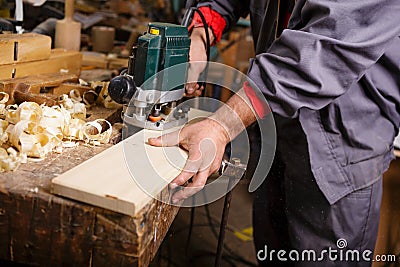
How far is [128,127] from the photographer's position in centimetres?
116

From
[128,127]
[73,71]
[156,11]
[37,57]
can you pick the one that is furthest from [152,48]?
[156,11]

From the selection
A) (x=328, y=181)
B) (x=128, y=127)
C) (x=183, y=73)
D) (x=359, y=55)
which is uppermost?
(x=359, y=55)

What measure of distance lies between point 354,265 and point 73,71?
45.5 inches

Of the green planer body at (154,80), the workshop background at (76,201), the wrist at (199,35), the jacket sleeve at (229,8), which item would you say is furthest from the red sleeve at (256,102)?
the jacket sleeve at (229,8)

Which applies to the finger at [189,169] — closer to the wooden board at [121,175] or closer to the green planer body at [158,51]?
the wooden board at [121,175]

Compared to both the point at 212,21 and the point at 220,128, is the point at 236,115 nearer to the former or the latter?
the point at 220,128

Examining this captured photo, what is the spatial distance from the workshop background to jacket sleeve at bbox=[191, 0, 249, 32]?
18.7 inches

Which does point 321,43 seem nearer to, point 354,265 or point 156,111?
point 156,111

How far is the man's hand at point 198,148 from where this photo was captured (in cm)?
99

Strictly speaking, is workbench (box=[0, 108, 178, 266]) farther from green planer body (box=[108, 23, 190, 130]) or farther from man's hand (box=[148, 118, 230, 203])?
green planer body (box=[108, 23, 190, 130])

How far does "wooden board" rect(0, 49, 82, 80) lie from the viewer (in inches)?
53.4

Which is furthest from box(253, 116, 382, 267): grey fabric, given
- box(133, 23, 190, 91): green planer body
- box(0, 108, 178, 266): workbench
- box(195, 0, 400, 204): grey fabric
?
box(0, 108, 178, 266): workbench

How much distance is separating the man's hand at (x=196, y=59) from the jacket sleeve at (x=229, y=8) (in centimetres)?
9

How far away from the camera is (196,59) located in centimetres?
154
